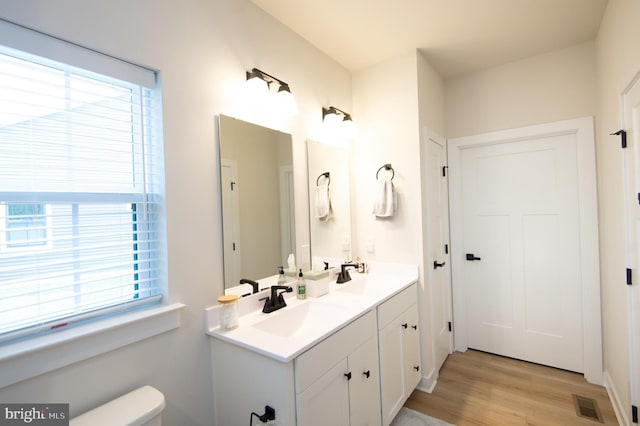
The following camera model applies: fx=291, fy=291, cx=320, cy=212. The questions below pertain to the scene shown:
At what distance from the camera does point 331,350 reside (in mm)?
1376

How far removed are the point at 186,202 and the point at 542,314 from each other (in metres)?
3.13

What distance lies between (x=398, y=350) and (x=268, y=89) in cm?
191

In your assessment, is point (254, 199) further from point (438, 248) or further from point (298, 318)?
point (438, 248)

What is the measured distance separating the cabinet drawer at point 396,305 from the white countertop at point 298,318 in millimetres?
45

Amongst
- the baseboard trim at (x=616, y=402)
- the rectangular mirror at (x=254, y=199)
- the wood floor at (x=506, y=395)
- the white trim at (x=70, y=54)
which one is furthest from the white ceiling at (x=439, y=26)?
the wood floor at (x=506, y=395)

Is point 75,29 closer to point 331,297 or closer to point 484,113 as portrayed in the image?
point 331,297

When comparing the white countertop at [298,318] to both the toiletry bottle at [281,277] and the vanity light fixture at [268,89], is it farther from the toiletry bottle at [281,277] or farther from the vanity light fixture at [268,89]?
the vanity light fixture at [268,89]

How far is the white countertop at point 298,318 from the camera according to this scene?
→ 49.0 inches

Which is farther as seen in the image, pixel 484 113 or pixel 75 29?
pixel 484 113

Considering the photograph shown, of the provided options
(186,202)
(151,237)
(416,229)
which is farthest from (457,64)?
(151,237)

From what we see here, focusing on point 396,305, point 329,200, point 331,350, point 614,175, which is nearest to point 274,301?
point 331,350

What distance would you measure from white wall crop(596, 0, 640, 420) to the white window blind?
2404 mm

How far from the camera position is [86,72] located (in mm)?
1140

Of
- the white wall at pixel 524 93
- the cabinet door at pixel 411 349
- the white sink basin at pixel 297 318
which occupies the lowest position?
the cabinet door at pixel 411 349
